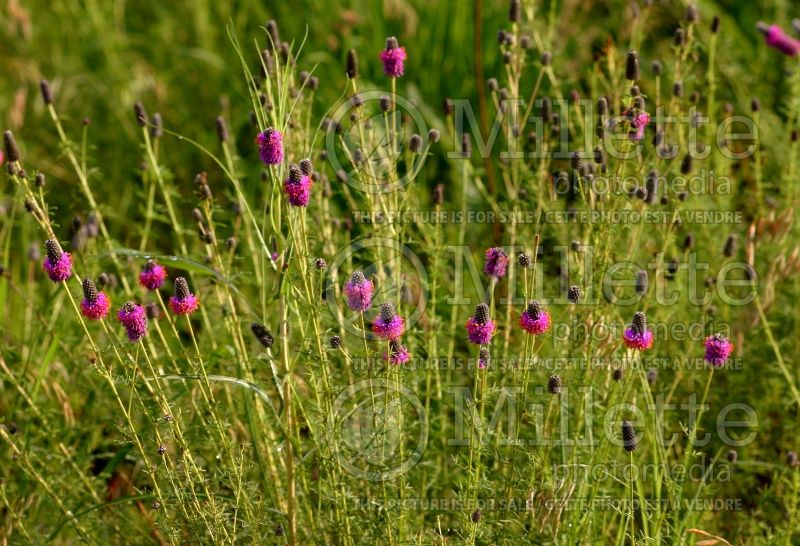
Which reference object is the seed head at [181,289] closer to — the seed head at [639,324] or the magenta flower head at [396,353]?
the magenta flower head at [396,353]

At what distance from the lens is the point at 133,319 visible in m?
2.24

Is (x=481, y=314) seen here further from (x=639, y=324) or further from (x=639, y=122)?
(x=639, y=122)

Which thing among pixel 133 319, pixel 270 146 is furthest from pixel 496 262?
pixel 133 319

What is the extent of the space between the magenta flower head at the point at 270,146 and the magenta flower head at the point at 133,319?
450 millimetres

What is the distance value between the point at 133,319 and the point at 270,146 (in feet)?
1.65

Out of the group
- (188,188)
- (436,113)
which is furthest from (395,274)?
(188,188)

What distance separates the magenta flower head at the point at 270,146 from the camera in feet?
7.32

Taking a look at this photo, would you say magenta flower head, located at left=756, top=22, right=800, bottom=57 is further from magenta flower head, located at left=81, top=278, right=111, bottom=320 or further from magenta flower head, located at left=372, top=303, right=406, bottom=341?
magenta flower head, located at left=81, top=278, right=111, bottom=320

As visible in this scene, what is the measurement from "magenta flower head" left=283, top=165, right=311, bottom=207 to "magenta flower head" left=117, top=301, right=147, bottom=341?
43 cm

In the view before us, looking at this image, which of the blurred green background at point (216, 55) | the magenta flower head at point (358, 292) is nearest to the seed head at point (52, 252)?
the magenta flower head at point (358, 292)

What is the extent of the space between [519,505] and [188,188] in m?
3.14

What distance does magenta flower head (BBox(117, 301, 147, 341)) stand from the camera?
7.34 feet

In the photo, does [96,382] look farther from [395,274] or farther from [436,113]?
[436,113]

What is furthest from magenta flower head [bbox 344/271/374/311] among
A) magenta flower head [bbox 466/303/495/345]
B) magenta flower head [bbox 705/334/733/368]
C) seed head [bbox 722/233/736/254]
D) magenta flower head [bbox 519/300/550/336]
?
seed head [bbox 722/233/736/254]
